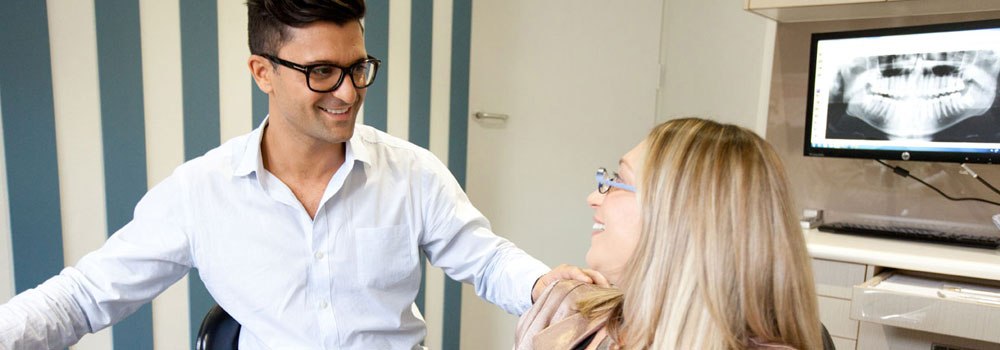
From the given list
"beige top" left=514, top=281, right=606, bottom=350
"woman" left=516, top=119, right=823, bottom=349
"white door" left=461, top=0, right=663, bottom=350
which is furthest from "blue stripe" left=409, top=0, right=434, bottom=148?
"woman" left=516, top=119, right=823, bottom=349

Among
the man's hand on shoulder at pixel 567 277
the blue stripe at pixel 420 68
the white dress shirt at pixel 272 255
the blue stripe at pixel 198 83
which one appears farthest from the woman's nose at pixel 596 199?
the blue stripe at pixel 420 68

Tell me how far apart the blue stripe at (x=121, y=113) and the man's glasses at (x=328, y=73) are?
60 cm

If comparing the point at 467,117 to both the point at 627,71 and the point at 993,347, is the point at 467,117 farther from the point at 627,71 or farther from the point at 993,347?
the point at 993,347

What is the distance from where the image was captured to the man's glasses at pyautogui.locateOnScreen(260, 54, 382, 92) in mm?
1343

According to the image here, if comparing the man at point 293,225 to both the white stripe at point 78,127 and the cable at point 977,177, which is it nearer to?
the white stripe at point 78,127

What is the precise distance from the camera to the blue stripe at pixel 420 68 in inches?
101

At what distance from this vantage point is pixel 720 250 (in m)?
0.90

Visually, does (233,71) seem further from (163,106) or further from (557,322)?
(557,322)

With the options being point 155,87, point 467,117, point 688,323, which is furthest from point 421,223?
point 467,117

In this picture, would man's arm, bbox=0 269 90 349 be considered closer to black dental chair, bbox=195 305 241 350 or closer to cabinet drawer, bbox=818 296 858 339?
black dental chair, bbox=195 305 241 350

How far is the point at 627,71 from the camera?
3.26m

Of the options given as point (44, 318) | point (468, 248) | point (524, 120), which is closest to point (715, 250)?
point (468, 248)

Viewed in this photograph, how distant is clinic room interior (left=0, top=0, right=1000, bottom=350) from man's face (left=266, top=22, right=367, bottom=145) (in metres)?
0.64

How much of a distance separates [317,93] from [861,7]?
1.70 meters
